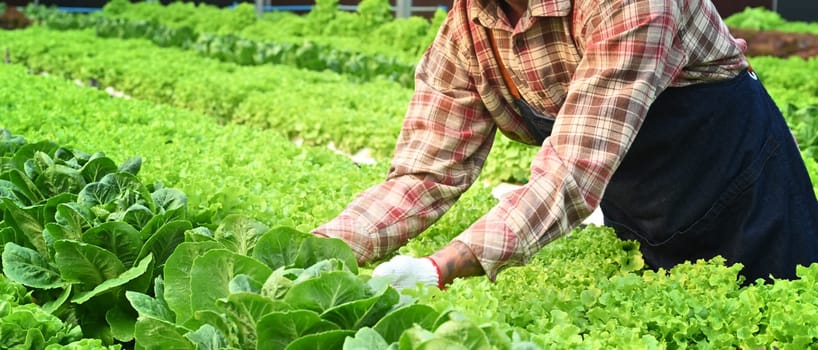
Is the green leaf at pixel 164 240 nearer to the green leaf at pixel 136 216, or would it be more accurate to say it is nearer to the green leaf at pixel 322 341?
the green leaf at pixel 136 216

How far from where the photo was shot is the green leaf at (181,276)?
2.40 m

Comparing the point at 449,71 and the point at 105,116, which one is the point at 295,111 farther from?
the point at 449,71

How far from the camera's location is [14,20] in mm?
20828

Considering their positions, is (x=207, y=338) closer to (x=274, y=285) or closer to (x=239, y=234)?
(x=274, y=285)

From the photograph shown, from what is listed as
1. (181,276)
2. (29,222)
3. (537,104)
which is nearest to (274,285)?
(181,276)

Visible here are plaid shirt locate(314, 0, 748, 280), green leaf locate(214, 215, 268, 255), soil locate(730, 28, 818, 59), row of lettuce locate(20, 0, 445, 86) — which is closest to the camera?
plaid shirt locate(314, 0, 748, 280)

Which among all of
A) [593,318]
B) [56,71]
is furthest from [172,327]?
[56,71]

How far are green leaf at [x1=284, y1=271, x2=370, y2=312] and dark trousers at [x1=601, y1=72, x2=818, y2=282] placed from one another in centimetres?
142

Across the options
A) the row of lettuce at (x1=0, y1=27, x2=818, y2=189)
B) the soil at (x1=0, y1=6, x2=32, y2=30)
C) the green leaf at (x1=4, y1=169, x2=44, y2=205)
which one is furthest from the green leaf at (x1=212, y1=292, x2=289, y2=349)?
the soil at (x1=0, y1=6, x2=32, y2=30)

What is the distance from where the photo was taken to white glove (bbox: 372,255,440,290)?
254 centimetres

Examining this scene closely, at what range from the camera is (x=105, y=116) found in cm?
670

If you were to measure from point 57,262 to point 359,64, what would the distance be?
9.83 metres

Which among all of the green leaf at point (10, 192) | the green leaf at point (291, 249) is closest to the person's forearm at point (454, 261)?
the green leaf at point (291, 249)

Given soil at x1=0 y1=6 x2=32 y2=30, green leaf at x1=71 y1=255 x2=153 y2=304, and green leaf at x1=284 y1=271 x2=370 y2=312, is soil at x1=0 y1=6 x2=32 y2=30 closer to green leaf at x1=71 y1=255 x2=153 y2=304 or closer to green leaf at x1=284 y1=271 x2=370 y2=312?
green leaf at x1=71 y1=255 x2=153 y2=304
